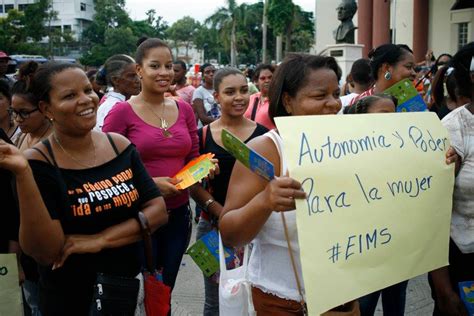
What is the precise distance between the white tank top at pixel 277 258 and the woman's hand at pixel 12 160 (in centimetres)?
97

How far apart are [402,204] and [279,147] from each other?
1.76 ft

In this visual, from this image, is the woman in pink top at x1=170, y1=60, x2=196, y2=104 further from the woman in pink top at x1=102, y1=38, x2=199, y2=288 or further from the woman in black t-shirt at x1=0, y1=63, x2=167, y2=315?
the woman in black t-shirt at x1=0, y1=63, x2=167, y2=315

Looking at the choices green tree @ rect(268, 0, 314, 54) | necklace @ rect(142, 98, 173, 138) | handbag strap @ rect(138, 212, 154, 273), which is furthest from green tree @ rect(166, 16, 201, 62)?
handbag strap @ rect(138, 212, 154, 273)

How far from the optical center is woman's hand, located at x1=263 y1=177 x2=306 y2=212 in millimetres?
1838

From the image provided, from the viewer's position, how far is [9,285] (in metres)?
2.31

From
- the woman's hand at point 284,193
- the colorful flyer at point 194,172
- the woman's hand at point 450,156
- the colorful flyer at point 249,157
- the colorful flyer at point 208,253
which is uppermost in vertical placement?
the colorful flyer at point 249,157

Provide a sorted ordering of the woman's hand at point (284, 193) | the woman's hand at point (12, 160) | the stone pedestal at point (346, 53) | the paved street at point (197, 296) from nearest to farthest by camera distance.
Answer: the woman's hand at point (284, 193)
the woman's hand at point (12, 160)
the paved street at point (197, 296)
the stone pedestal at point (346, 53)

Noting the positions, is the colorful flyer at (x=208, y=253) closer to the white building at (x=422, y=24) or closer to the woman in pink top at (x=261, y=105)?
the woman in pink top at (x=261, y=105)

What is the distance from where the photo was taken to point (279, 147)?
6.89ft

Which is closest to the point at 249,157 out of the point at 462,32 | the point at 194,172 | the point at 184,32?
the point at 194,172

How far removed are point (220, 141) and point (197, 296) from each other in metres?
1.86

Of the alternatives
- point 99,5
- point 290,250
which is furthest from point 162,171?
point 99,5

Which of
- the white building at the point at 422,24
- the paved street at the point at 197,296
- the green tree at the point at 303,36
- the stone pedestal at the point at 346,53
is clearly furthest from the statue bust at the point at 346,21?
the green tree at the point at 303,36

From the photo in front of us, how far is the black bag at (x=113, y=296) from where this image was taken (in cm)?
236
